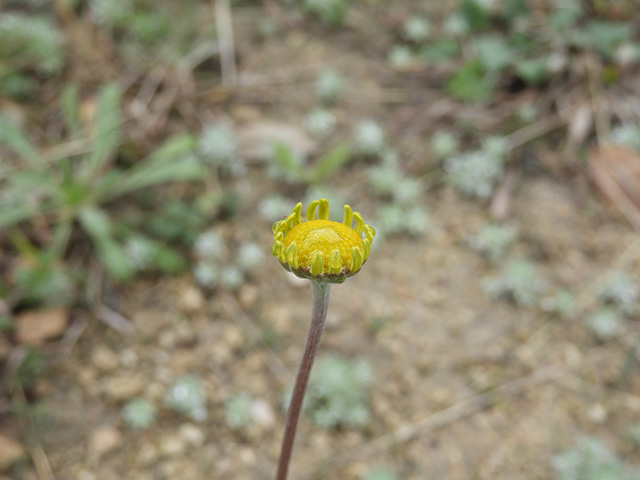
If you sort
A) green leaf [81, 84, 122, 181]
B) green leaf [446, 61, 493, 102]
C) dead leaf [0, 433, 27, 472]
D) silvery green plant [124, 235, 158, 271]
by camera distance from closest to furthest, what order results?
dead leaf [0, 433, 27, 472] < silvery green plant [124, 235, 158, 271] < green leaf [81, 84, 122, 181] < green leaf [446, 61, 493, 102]

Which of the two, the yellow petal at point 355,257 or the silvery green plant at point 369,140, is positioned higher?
the silvery green plant at point 369,140

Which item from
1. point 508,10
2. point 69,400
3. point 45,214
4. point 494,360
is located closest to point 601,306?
point 494,360

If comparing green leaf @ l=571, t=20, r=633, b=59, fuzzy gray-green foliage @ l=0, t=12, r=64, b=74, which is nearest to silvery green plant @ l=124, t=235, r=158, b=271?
fuzzy gray-green foliage @ l=0, t=12, r=64, b=74

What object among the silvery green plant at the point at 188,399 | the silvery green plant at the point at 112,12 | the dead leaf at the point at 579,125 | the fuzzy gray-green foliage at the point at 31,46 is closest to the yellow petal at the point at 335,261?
the silvery green plant at the point at 188,399

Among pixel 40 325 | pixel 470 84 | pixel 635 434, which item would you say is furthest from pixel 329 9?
pixel 635 434

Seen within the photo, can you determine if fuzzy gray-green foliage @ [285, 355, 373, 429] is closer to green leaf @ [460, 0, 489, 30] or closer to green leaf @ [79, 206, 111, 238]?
green leaf @ [79, 206, 111, 238]

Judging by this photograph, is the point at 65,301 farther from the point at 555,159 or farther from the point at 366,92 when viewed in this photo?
the point at 555,159

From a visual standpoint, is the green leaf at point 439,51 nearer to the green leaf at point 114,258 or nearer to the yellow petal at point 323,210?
the green leaf at point 114,258
